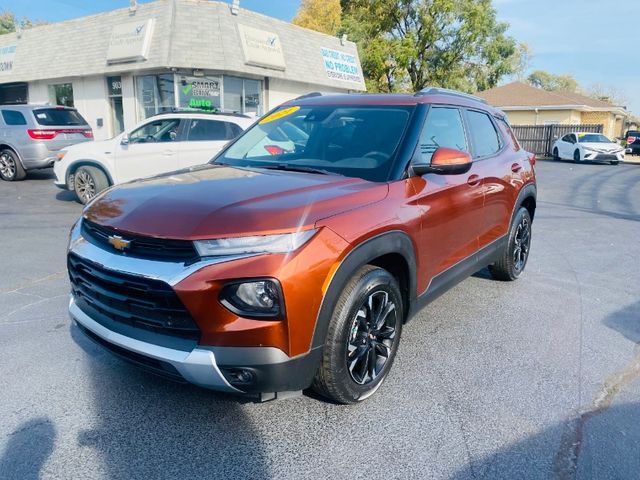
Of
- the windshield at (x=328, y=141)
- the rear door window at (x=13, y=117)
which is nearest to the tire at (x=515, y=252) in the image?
the windshield at (x=328, y=141)

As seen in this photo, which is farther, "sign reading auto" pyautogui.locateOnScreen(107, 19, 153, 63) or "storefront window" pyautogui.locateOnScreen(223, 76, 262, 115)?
"storefront window" pyautogui.locateOnScreen(223, 76, 262, 115)

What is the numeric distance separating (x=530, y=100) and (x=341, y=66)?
64.2 feet

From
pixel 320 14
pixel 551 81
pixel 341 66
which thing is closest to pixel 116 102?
pixel 341 66

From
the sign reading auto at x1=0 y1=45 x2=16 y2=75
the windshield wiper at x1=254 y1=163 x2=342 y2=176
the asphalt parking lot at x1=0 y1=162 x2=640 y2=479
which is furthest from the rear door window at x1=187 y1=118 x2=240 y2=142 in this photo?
the sign reading auto at x1=0 y1=45 x2=16 y2=75

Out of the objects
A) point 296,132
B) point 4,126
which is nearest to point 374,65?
point 4,126

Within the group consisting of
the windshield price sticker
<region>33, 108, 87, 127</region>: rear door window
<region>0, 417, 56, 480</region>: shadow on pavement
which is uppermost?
<region>33, 108, 87, 127</region>: rear door window

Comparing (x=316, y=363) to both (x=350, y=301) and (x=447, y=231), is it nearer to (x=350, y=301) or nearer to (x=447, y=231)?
(x=350, y=301)

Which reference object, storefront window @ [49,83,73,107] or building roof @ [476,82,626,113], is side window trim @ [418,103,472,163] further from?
building roof @ [476,82,626,113]

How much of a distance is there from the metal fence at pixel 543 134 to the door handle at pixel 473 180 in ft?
87.7

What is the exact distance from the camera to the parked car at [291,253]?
230 cm

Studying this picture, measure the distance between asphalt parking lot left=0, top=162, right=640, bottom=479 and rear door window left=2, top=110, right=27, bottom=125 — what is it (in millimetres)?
8393

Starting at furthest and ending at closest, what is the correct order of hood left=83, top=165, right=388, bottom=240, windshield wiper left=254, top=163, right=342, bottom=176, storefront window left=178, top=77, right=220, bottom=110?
storefront window left=178, top=77, right=220, bottom=110 → windshield wiper left=254, top=163, right=342, bottom=176 → hood left=83, top=165, right=388, bottom=240

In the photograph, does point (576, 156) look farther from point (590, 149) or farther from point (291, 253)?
point (291, 253)

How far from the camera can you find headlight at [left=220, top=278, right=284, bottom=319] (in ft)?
7.46
